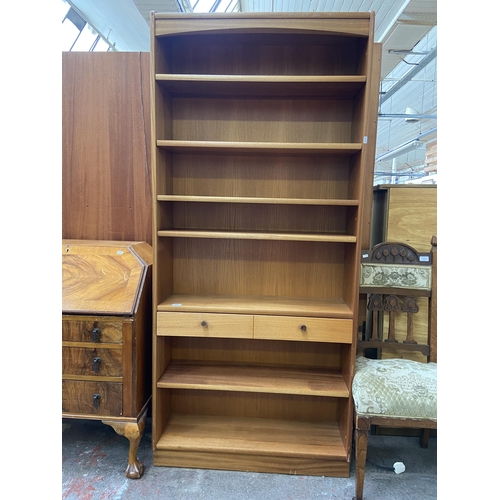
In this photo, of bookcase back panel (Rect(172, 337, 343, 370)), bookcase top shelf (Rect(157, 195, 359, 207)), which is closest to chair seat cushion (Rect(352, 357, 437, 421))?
bookcase back panel (Rect(172, 337, 343, 370))

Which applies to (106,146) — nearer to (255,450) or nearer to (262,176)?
(262,176)

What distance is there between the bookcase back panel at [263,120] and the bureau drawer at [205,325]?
3.09ft

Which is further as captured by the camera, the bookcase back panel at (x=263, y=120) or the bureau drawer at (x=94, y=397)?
the bookcase back panel at (x=263, y=120)

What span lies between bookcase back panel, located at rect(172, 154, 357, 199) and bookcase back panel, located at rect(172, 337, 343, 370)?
828 millimetres

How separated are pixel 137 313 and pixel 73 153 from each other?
102 cm

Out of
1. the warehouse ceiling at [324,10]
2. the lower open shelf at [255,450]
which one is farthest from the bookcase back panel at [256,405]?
the warehouse ceiling at [324,10]

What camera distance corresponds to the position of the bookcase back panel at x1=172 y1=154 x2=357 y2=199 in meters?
1.77

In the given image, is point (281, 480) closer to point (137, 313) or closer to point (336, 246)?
point (137, 313)

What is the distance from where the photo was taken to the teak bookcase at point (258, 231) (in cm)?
154

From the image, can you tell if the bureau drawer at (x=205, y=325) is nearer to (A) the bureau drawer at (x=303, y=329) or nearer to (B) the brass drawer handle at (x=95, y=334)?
(A) the bureau drawer at (x=303, y=329)

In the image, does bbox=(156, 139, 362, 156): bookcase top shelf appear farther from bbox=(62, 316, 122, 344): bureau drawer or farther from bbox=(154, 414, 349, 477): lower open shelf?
bbox=(154, 414, 349, 477): lower open shelf

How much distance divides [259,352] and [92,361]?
0.86 metres

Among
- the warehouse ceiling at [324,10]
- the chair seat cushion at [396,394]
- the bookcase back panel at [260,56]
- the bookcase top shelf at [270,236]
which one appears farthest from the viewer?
the warehouse ceiling at [324,10]

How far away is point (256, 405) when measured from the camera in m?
1.89
